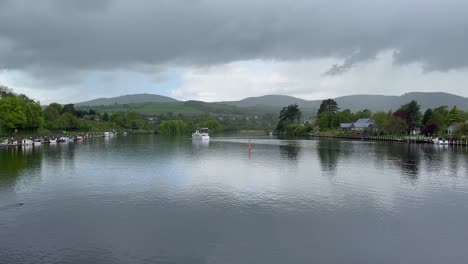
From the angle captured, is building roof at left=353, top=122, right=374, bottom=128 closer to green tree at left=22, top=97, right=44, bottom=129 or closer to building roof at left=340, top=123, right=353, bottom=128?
building roof at left=340, top=123, right=353, bottom=128

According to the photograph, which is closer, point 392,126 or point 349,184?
point 349,184

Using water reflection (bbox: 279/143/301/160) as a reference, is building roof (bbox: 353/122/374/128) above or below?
above

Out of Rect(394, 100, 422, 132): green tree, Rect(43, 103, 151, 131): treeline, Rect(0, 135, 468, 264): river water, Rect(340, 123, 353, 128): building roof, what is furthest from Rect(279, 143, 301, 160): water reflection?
Rect(43, 103, 151, 131): treeline

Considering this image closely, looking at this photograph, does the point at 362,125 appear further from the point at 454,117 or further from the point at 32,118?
the point at 32,118

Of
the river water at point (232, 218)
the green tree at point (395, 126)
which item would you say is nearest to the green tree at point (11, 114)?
the river water at point (232, 218)

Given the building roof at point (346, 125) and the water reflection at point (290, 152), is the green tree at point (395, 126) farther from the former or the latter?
the water reflection at point (290, 152)

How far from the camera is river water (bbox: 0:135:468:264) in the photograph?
16.0 metres

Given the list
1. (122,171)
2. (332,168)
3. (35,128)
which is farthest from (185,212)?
(35,128)

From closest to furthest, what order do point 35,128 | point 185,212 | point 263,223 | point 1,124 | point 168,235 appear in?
point 168,235, point 263,223, point 185,212, point 1,124, point 35,128

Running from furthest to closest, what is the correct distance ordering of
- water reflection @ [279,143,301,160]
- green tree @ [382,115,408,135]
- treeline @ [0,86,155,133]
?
green tree @ [382,115,408,135] → treeline @ [0,86,155,133] → water reflection @ [279,143,301,160]

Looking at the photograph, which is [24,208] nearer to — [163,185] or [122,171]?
[163,185]

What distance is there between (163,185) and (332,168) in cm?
2186

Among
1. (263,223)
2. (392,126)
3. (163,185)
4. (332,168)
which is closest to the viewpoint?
(263,223)

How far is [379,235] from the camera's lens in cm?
1828
